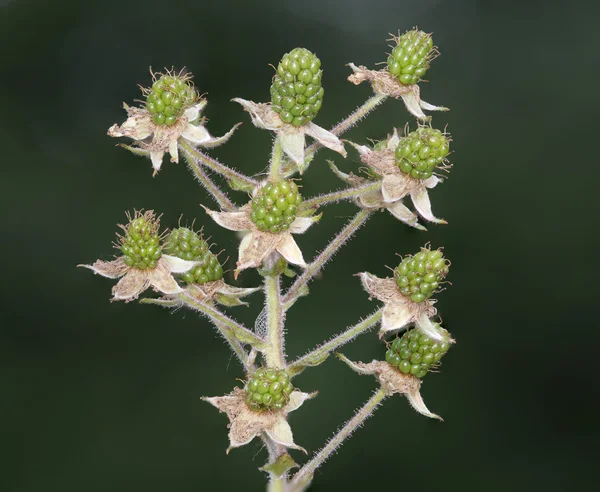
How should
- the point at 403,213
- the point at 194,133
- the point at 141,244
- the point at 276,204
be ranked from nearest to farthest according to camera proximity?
the point at 276,204, the point at 141,244, the point at 194,133, the point at 403,213

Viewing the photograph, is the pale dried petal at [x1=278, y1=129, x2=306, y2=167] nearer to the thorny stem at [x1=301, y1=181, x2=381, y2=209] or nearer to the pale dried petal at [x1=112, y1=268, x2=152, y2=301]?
the thorny stem at [x1=301, y1=181, x2=381, y2=209]

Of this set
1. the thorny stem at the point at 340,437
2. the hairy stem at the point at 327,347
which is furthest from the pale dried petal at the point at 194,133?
the thorny stem at the point at 340,437

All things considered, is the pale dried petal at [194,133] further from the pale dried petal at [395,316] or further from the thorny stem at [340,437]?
the thorny stem at [340,437]

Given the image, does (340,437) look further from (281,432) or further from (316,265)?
(316,265)

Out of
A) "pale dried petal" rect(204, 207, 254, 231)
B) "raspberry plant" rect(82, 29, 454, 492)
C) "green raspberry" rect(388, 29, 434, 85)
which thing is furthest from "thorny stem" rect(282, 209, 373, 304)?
"green raspberry" rect(388, 29, 434, 85)

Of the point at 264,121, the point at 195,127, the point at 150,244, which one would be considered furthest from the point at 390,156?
the point at 150,244

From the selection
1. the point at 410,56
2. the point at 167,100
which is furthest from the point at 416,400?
the point at 167,100

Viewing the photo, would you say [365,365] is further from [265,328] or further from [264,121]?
[264,121]
